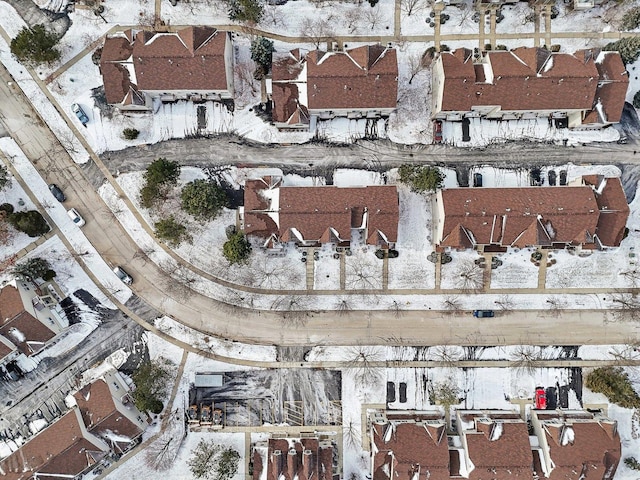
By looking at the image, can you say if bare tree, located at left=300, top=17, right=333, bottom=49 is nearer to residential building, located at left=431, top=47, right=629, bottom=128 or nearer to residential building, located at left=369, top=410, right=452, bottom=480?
residential building, located at left=431, top=47, right=629, bottom=128

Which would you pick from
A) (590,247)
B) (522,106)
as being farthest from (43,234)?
(590,247)

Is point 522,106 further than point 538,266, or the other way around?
point 538,266

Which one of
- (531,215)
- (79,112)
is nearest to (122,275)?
(79,112)

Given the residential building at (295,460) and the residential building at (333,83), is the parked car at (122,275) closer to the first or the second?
the residential building at (295,460)

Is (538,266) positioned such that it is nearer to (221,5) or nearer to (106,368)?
(221,5)

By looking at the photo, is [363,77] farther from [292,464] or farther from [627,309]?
[292,464]

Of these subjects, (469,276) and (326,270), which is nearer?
(469,276)

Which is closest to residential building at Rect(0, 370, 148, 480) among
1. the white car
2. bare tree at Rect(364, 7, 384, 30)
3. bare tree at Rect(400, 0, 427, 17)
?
the white car
